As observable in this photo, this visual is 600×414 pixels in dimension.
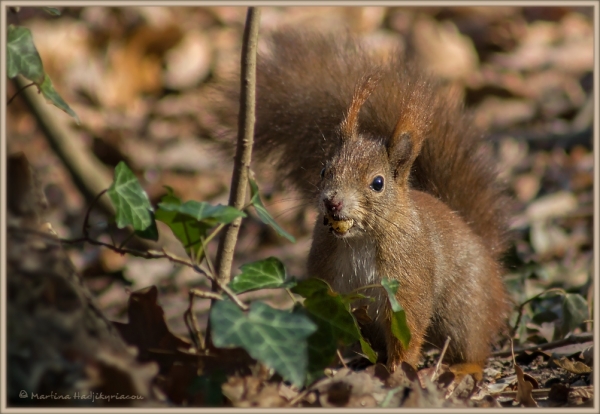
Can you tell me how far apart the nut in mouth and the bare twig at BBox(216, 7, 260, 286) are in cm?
35

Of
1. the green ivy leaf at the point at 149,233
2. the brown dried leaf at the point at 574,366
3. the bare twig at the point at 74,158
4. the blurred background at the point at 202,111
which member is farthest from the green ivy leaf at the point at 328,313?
the bare twig at the point at 74,158

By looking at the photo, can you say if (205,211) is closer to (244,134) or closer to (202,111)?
(244,134)

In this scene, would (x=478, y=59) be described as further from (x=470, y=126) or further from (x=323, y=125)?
(x=323, y=125)

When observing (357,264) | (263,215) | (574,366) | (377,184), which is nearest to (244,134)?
(263,215)

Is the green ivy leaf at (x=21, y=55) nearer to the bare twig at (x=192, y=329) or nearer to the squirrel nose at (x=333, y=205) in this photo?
the bare twig at (x=192, y=329)

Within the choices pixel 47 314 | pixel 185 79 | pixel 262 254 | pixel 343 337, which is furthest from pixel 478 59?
pixel 47 314

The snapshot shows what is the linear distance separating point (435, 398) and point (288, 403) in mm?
364

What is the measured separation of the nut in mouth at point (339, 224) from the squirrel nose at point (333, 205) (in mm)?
35

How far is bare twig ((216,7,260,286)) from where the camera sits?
214cm

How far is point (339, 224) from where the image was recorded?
2.43m

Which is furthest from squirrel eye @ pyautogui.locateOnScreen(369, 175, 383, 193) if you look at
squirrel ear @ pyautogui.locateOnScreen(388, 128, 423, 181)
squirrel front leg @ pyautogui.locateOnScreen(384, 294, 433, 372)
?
squirrel front leg @ pyautogui.locateOnScreen(384, 294, 433, 372)

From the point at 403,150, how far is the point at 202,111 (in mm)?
2084

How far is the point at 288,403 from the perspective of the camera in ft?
5.92

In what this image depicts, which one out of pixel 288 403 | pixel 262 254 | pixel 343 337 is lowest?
pixel 262 254
